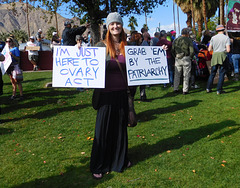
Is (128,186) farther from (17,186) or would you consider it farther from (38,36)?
(38,36)

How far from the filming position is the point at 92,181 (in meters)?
3.58

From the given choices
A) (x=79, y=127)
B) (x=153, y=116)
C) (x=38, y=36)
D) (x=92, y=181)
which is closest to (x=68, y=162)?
(x=92, y=181)

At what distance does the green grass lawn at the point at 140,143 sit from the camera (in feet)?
11.8

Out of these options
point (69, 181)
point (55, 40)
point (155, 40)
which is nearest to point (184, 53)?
point (155, 40)

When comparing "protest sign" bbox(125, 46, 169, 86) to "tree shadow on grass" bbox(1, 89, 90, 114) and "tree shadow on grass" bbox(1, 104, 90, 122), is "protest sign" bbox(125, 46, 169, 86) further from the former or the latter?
"tree shadow on grass" bbox(1, 89, 90, 114)

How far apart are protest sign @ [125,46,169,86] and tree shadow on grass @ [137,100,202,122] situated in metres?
2.71

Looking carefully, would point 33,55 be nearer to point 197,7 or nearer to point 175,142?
point 175,142

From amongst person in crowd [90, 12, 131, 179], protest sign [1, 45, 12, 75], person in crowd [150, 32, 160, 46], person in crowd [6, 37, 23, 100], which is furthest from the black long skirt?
person in crowd [150, 32, 160, 46]

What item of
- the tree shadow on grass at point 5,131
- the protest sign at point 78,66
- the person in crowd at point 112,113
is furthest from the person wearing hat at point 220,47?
the tree shadow on grass at point 5,131

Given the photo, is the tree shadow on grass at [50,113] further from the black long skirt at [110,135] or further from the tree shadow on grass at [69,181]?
the black long skirt at [110,135]

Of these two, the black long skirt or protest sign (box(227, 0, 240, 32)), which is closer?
the black long skirt

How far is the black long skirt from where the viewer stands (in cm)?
362

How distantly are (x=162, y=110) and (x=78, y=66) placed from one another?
413 cm

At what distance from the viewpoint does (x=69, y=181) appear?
11.9 ft
